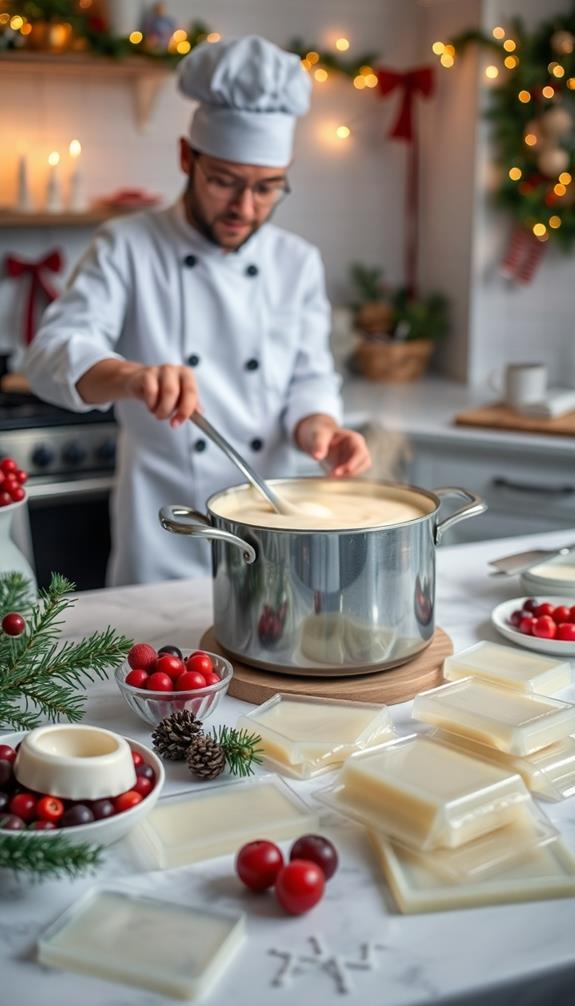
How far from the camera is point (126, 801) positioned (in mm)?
879

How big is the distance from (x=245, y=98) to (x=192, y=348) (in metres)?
0.48

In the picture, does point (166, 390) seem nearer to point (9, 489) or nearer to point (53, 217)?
point (9, 489)

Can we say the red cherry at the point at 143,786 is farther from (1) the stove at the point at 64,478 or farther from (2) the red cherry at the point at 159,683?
(1) the stove at the point at 64,478

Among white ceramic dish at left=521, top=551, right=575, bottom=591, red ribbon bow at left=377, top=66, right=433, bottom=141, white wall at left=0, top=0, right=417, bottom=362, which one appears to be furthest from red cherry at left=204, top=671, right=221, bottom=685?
red ribbon bow at left=377, top=66, right=433, bottom=141

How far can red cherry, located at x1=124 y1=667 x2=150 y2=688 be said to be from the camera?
1.10 metres

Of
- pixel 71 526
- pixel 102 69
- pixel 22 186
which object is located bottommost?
pixel 71 526

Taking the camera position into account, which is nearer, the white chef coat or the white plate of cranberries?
the white plate of cranberries

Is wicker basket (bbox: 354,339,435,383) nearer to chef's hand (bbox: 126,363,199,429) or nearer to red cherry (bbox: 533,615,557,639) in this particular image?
chef's hand (bbox: 126,363,199,429)

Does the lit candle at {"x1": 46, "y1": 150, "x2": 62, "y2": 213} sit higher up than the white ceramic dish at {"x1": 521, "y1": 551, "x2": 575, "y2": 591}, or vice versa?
the lit candle at {"x1": 46, "y1": 150, "x2": 62, "y2": 213}

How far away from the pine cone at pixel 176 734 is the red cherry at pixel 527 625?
49 cm

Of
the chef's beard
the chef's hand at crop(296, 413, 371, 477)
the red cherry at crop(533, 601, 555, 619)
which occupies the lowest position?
the red cherry at crop(533, 601, 555, 619)

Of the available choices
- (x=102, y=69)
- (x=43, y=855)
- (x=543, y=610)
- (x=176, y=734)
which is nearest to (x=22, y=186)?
(x=102, y=69)

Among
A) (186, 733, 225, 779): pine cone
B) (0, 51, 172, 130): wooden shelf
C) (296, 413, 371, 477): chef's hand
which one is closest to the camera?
(186, 733, 225, 779): pine cone

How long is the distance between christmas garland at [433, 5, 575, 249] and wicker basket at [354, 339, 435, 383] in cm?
51
